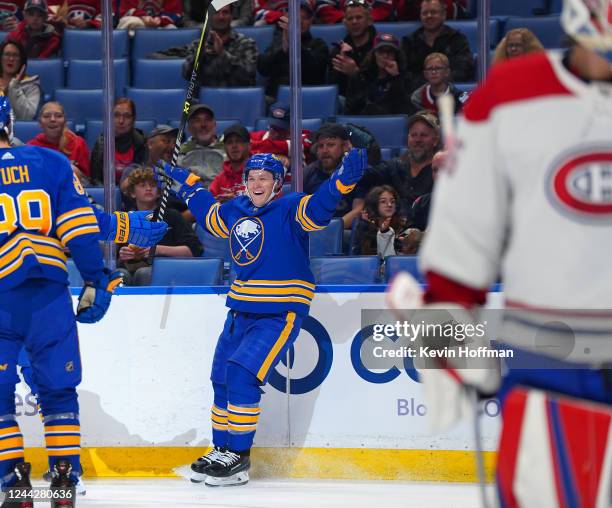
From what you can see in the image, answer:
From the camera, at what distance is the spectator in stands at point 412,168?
540cm

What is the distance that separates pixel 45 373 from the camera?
383 cm

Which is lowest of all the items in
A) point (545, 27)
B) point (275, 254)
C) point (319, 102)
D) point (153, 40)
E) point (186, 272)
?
point (186, 272)

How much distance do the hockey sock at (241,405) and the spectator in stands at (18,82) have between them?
2714 mm

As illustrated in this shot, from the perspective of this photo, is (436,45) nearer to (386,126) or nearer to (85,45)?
(386,126)

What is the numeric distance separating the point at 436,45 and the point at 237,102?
113cm

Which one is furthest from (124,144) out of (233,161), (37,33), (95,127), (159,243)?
(37,33)

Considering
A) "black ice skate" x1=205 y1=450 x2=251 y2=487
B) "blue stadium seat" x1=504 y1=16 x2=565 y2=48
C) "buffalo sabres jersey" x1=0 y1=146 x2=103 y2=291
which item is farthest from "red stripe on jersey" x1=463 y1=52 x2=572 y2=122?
"blue stadium seat" x1=504 y1=16 x2=565 y2=48

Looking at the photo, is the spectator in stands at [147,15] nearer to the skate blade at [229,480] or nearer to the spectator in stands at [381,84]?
the spectator in stands at [381,84]

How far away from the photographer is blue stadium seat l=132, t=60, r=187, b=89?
23.8 feet

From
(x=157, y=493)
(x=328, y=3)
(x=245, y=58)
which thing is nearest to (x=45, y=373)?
(x=157, y=493)

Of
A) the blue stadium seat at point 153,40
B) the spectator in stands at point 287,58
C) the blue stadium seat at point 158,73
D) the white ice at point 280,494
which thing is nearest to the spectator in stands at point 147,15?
the blue stadium seat at point 153,40

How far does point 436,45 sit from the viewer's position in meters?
6.46

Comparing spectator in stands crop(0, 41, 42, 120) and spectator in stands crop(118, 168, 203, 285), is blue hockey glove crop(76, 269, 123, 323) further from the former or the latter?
spectator in stands crop(0, 41, 42, 120)

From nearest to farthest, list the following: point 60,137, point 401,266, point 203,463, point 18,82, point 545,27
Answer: point 203,463 → point 401,266 → point 60,137 → point 545,27 → point 18,82
